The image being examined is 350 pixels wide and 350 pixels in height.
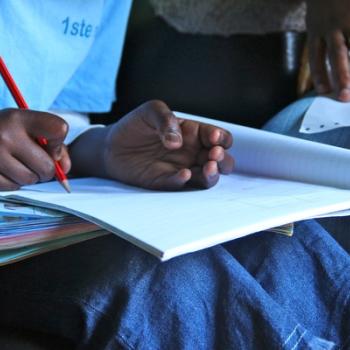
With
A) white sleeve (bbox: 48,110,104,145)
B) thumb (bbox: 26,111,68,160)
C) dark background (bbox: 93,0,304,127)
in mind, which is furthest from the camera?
dark background (bbox: 93,0,304,127)

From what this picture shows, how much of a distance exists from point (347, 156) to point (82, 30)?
1.92 ft

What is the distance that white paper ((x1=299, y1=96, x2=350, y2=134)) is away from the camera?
0.88 meters

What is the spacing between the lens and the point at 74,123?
1.06 metres

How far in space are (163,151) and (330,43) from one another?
0.41 meters

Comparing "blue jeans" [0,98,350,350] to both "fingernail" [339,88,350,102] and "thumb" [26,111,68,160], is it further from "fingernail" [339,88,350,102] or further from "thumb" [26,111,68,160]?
"fingernail" [339,88,350,102]

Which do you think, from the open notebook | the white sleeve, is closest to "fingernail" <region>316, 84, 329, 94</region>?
the open notebook

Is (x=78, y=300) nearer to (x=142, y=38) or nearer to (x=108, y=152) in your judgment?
(x=108, y=152)

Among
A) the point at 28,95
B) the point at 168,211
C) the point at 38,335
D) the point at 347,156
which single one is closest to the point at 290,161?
the point at 347,156

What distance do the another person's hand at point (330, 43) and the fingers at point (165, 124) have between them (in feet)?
1.20

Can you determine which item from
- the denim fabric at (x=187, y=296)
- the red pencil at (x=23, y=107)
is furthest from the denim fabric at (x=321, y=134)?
the red pencil at (x=23, y=107)

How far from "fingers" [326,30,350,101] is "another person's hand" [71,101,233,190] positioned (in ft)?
1.05

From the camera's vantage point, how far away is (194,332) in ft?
1.83

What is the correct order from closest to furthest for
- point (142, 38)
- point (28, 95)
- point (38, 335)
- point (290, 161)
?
point (38, 335)
point (290, 161)
point (28, 95)
point (142, 38)

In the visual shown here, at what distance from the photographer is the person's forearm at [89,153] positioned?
2.82 ft
